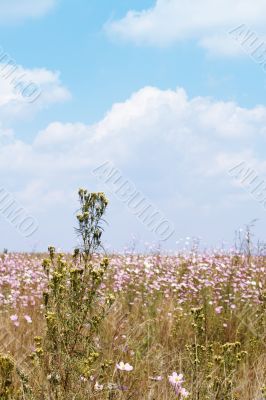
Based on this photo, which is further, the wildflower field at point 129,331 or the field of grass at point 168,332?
the field of grass at point 168,332

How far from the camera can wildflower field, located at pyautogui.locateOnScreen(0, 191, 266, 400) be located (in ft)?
10.6

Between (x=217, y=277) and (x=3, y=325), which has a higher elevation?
(x=217, y=277)

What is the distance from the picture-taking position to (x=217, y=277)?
29.9ft

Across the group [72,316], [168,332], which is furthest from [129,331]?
[72,316]

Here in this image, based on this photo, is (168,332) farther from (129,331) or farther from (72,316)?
(72,316)

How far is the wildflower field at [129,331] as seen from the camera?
3.23m

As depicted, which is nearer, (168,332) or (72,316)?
(72,316)

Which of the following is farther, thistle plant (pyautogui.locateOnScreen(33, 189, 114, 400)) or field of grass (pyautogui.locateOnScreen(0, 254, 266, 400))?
field of grass (pyautogui.locateOnScreen(0, 254, 266, 400))

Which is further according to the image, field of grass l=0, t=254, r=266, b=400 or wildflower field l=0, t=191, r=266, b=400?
field of grass l=0, t=254, r=266, b=400

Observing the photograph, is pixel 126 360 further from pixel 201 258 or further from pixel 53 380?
pixel 201 258

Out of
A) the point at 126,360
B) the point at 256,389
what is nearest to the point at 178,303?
the point at 126,360

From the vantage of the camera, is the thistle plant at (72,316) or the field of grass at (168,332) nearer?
the thistle plant at (72,316)

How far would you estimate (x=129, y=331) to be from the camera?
5844mm

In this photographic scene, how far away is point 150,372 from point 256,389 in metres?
0.91
